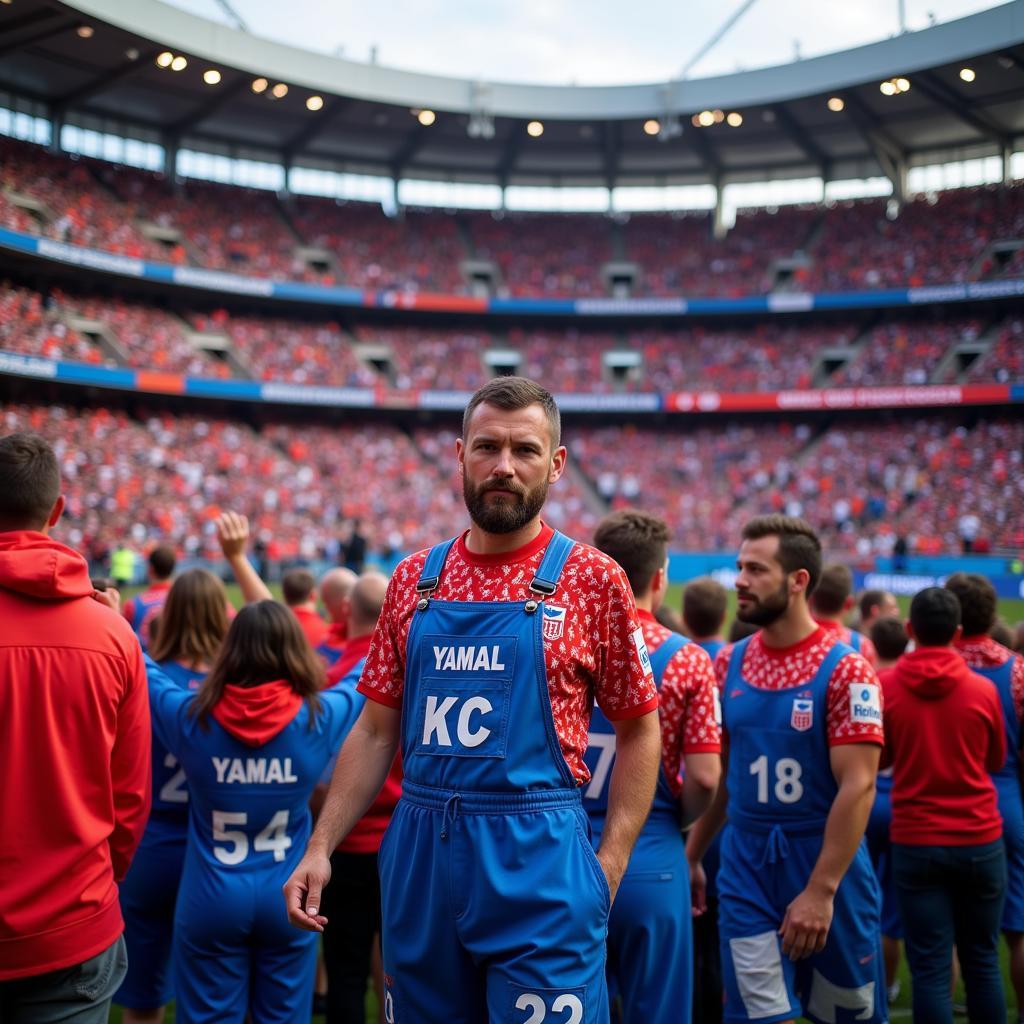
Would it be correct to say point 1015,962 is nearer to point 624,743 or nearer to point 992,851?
point 992,851

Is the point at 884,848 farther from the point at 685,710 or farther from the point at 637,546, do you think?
the point at 637,546

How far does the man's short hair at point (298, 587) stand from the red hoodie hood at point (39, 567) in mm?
4087

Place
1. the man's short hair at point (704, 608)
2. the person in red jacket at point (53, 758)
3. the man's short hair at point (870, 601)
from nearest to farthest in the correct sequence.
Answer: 1. the person in red jacket at point (53, 758)
2. the man's short hair at point (704, 608)
3. the man's short hair at point (870, 601)

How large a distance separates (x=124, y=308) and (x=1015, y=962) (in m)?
38.7

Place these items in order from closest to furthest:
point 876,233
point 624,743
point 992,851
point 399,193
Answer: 1. point 624,743
2. point 992,851
3. point 876,233
4. point 399,193

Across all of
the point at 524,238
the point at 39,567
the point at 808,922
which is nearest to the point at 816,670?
the point at 808,922

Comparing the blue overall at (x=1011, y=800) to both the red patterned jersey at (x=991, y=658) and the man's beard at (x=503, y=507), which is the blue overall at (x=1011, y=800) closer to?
the red patterned jersey at (x=991, y=658)

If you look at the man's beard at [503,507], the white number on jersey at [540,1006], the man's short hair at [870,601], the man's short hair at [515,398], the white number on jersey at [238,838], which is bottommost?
the white number on jersey at [238,838]

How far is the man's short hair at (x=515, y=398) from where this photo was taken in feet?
9.16

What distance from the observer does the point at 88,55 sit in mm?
31844

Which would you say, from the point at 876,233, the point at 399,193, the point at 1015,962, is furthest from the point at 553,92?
the point at 1015,962

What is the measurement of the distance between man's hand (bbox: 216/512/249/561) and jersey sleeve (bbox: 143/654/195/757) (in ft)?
2.51

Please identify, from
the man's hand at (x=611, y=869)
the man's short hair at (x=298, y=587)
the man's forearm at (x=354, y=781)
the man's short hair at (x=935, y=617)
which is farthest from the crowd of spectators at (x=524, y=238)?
the man's hand at (x=611, y=869)

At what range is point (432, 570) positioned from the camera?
112 inches
